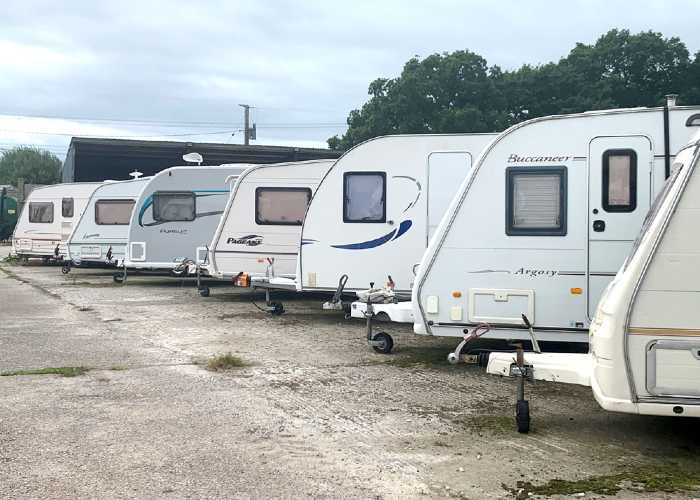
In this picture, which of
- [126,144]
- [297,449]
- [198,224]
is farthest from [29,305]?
[126,144]

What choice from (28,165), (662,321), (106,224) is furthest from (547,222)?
(28,165)

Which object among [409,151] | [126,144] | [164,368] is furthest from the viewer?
[126,144]

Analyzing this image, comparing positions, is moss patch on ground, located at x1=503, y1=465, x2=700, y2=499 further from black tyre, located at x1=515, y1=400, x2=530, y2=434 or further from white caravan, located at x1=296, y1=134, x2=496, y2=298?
white caravan, located at x1=296, y1=134, x2=496, y2=298

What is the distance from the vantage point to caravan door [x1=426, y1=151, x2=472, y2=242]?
975 cm

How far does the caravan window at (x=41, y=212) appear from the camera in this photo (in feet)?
78.0

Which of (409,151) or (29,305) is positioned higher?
(409,151)

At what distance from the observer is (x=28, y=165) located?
83750 mm

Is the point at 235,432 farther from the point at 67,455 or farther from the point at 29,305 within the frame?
the point at 29,305

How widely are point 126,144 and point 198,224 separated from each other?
50.9ft

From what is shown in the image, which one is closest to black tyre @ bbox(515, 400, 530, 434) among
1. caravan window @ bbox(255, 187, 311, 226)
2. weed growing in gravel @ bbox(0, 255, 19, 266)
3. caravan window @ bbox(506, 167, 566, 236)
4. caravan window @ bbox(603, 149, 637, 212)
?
caravan window @ bbox(506, 167, 566, 236)

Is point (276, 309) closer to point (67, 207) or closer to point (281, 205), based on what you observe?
point (281, 205)

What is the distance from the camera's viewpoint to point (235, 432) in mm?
5770

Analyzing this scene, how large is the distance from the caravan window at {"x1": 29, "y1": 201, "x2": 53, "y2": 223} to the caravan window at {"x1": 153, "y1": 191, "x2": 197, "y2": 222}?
28.2ft

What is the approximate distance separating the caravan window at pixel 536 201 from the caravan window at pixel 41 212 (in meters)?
19.8
